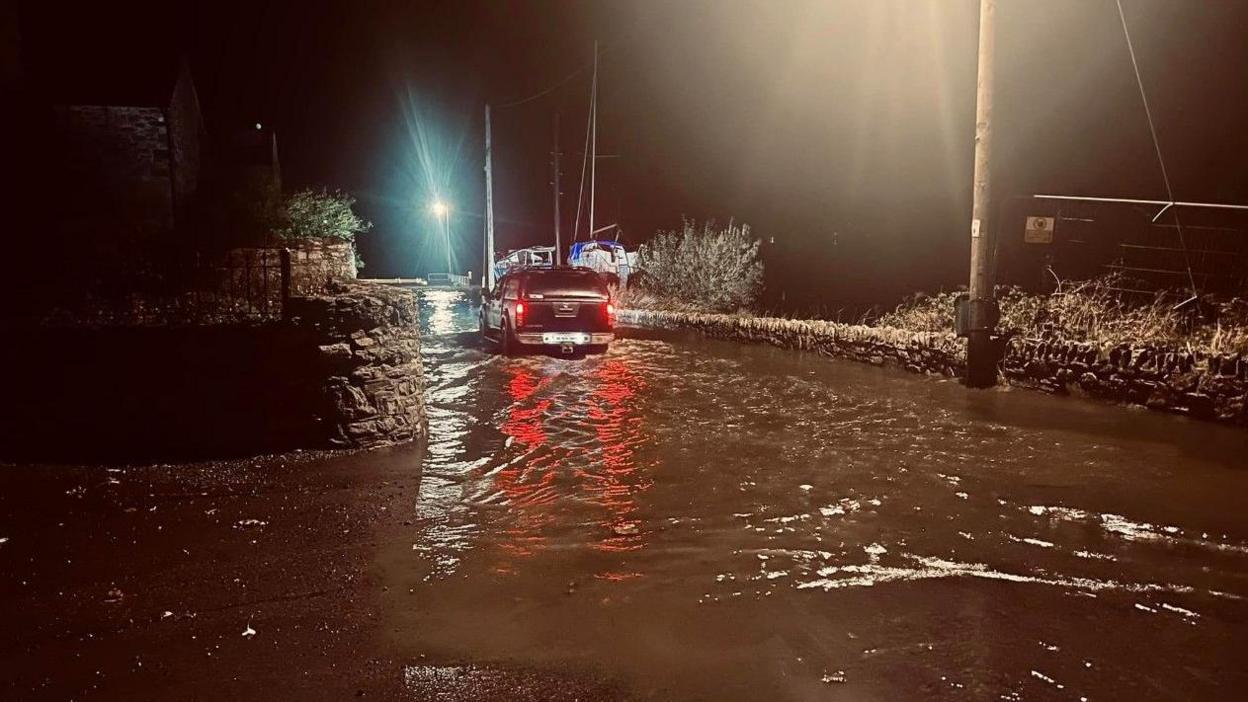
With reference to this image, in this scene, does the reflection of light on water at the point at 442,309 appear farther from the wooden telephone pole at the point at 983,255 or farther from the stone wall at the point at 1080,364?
the wooden telephone pole at the point at 983,255

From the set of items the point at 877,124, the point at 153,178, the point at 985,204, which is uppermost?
the point at 877,124

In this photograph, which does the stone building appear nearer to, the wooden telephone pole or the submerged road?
the submerged road

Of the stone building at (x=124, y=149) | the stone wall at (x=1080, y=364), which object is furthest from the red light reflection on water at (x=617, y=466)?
the stone building at (x=124, y=149)

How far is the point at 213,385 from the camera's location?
8359 mm

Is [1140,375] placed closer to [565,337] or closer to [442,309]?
Result: [565,337]

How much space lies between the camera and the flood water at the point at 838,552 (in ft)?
13.5

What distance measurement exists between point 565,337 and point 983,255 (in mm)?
7268

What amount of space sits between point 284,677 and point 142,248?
1121cm

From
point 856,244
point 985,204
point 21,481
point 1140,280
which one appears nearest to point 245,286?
point 21,481

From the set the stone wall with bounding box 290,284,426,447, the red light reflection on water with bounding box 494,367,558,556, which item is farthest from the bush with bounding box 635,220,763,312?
the stone wall with bounding box 290,284,426,447

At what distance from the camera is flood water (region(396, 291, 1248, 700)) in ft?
13.5

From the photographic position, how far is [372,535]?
6012mm

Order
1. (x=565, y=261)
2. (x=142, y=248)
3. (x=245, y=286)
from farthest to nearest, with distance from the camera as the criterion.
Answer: (x=565, y=261) → (x=142, y=248) → (x=245, y=286)

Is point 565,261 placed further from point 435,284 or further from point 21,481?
point 21,481
